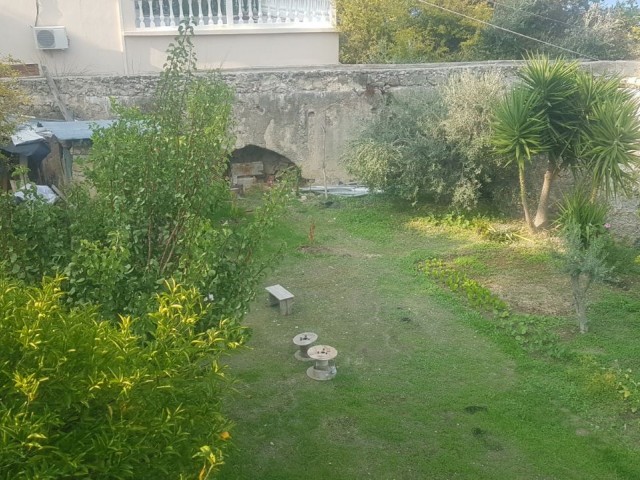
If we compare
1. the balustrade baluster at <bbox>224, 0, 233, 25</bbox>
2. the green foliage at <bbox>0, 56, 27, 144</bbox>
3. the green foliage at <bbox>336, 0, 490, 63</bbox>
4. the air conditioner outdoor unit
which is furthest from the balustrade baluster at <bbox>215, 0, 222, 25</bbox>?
the green foliage at <bbox>0, 56, 27, 144</bbox>

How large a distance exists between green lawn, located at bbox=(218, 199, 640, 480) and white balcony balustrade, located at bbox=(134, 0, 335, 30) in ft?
19.9

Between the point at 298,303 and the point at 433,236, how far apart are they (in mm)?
3121

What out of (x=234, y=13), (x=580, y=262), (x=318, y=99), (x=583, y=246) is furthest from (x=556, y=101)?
(x=234, y=13)

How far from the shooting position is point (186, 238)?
3.90m

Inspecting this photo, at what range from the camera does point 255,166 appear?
12.5m

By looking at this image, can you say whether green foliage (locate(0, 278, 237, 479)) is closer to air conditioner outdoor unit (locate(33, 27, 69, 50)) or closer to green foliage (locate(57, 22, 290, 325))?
green foliage (locate(57, 22, 290, 325))

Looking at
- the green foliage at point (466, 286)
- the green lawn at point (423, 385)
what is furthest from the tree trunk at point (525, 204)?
the green foliage at point (466, 286)

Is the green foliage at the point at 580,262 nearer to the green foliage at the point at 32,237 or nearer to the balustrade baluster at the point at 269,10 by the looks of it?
the green foliage at the point at 32,237

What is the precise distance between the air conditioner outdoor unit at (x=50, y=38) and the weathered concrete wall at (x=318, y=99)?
1834 millimetres

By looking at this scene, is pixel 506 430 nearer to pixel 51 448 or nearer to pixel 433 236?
pixel 51 448

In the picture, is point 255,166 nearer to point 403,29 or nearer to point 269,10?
point 269,10

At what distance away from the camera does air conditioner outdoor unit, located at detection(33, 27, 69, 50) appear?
1196 cm

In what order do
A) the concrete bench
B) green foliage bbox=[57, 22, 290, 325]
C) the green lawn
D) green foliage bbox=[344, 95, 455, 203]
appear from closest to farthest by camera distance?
green foliage bbox=[57, 22, 290, 325] → the green lawn → the concrete bench → green foliage bbox=[344, 95, 455, 203]

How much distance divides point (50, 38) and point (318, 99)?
4.94 m
